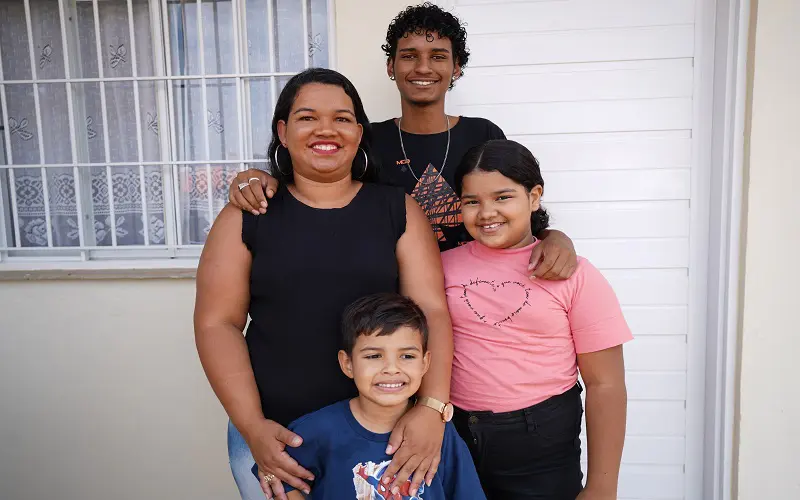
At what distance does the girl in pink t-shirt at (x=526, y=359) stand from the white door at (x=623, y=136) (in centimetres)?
122

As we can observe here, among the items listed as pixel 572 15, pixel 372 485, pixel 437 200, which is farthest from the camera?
pixel 572 15

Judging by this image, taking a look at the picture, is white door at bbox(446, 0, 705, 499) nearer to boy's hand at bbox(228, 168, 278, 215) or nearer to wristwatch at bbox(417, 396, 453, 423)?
boy's hand at bbox(228, 168, 278, 215)

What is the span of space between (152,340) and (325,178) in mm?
1803

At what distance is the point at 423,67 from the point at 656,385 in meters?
1.99

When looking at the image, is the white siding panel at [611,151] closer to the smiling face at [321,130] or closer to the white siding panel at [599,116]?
the white siding panel at [599,116]

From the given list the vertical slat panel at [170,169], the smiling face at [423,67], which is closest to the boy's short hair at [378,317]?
the smiling face at [423,67]

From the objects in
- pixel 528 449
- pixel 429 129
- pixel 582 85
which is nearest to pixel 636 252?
pixel 582 85

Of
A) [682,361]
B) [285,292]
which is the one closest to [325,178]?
[285,292]

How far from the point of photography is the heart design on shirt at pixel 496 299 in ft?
4.73

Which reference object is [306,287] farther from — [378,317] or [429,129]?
[429,129]

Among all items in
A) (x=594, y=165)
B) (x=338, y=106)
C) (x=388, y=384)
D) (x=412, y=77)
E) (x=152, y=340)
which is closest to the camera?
(x=388, y=384)

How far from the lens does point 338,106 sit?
148cm

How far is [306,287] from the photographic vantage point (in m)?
1.43

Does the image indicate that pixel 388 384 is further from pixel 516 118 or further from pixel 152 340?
pixel 152 340
